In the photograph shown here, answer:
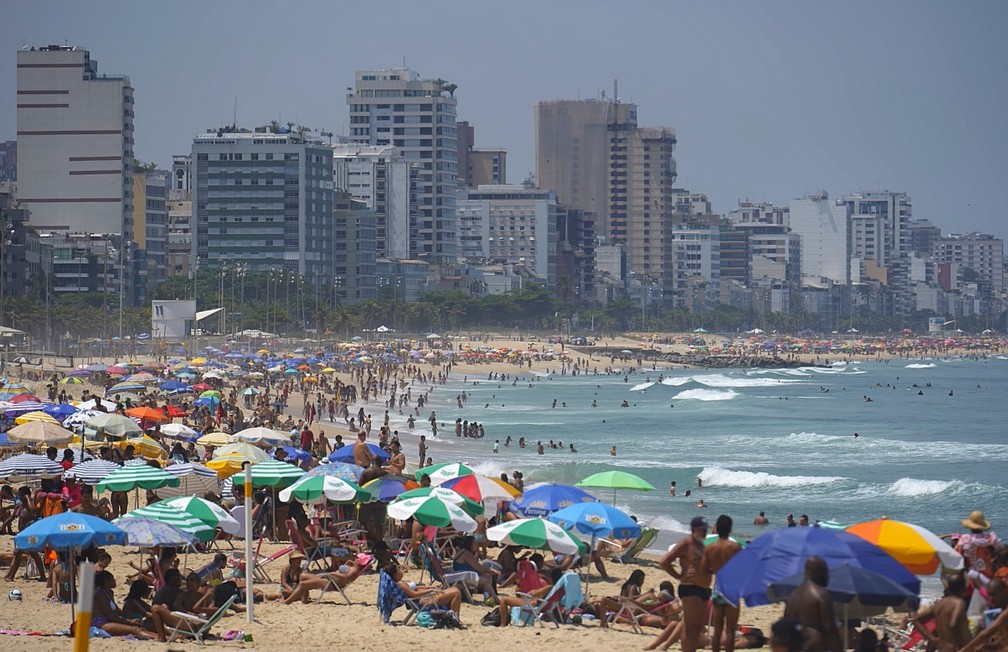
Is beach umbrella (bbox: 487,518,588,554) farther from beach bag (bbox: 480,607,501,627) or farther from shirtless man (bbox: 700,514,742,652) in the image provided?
shirtless man (bbox: 700,514,742,652)

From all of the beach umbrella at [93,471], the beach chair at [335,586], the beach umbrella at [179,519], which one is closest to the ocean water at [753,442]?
the beach chair at [335,586]

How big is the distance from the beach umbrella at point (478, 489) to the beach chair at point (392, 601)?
3.46m

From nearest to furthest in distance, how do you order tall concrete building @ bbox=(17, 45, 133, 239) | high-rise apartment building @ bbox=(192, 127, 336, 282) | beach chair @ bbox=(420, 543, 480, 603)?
beach chair @ bbox=(420, 543, 480, 603) → tall concrete building @ bbox=(17, 45, 133, 239) → high-rise apartment building @ bbox=(192, 127, 336, 282)

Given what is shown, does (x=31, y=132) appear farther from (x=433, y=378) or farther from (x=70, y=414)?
(x=70, y=414)

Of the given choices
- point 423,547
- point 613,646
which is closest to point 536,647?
point 613,646

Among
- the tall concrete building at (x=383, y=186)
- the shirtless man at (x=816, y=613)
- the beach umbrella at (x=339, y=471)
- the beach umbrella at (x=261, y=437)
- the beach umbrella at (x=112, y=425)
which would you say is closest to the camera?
the shirtless man at (x=816, y=613)

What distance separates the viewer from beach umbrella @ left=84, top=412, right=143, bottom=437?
22125mm

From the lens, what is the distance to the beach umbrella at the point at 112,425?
72.6 feet

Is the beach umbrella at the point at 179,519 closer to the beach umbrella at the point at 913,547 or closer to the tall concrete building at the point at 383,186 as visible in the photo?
the beach umbrella at the point at 913,547

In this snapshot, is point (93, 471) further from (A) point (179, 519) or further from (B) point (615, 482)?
(B) point (615, 482)

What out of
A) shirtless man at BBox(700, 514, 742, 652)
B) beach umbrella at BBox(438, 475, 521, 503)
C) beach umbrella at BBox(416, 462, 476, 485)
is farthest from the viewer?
beach umbrella at BBox(416, 462, 476, 485)

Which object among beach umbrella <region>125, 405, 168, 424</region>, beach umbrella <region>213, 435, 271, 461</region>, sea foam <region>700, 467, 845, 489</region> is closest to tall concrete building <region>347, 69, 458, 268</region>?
sea foam <region>700, 467, 845, 489</region>

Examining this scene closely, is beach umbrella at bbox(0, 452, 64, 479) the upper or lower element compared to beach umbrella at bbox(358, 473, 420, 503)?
upper

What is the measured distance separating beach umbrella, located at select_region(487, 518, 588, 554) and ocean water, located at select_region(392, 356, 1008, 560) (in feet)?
25.0
